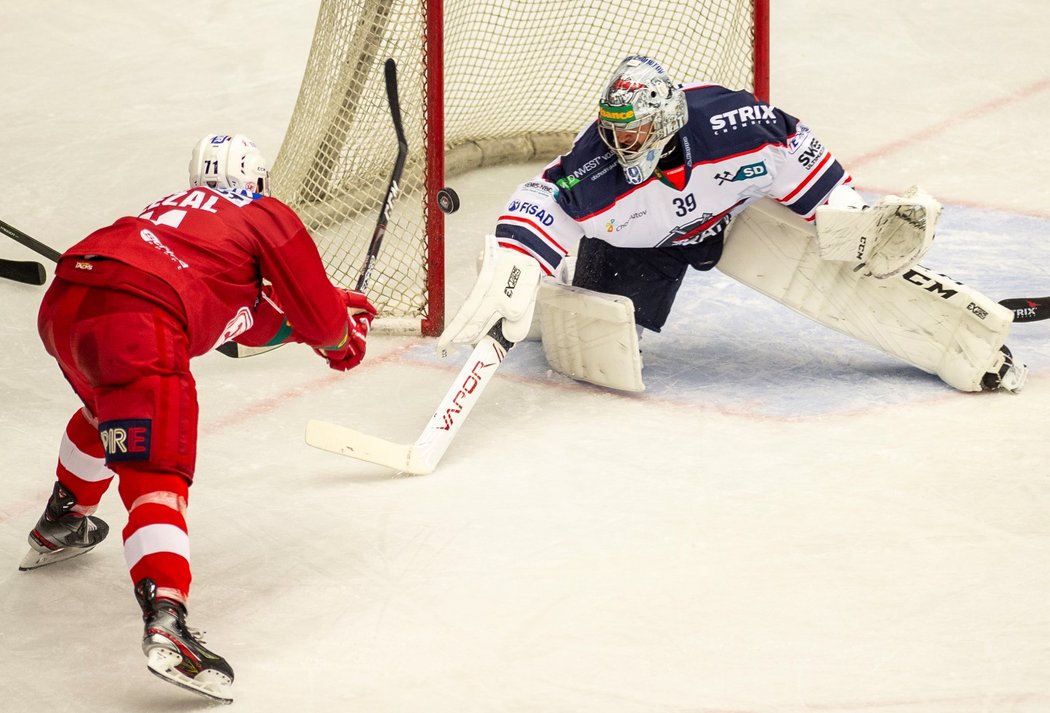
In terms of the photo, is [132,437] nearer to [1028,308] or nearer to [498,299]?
A: [498,299]

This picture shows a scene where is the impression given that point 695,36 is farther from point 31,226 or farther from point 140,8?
point 140,8

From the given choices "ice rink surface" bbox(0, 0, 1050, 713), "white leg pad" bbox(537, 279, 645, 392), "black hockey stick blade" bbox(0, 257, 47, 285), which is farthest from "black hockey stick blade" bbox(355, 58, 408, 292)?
"black hockey stick blade" bbox(0, 257, 47, 285)

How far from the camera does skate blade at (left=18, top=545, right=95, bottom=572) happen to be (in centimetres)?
318

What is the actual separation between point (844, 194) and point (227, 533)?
1.75 m

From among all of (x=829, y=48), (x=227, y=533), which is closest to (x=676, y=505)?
(x=227, y=533)

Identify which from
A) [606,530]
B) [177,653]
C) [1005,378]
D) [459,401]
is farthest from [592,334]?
[177,653]

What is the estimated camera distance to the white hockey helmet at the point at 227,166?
307cm

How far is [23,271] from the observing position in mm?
4535

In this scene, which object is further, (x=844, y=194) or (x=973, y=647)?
(x=844, y=194)

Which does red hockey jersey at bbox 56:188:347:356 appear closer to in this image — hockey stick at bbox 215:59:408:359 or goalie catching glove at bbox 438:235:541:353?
goalie catching glove at bbox 438:235:541:353

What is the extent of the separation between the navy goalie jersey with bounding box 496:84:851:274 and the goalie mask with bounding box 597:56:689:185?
92 mm

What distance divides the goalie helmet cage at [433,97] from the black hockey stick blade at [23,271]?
0.78 meters

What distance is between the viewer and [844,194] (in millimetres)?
3789

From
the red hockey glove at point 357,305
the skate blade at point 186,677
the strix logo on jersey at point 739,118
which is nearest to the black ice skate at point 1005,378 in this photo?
the strix logo on jersey at point 739,118
